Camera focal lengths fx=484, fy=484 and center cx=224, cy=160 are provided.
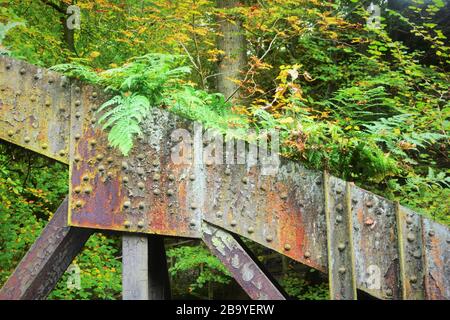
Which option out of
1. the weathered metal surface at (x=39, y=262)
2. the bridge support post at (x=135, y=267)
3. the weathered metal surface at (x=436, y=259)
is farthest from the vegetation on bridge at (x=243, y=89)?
the weathered metal surface at (x=39, y=262)

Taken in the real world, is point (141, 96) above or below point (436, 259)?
above

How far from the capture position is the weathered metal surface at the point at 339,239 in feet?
12.1

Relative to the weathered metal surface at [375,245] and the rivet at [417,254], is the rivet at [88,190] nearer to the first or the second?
the weathered metal surface at [375,245]

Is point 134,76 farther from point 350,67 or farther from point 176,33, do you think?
point 350,67

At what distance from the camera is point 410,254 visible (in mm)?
3670


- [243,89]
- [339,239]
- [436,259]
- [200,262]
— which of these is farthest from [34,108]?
[200,262]

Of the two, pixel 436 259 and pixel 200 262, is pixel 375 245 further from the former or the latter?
pixel 200 262

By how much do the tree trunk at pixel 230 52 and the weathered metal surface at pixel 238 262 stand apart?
5725 mm

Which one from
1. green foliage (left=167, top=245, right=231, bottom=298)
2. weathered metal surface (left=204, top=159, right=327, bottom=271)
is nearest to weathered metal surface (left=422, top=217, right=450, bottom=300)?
weathered metal surface (left=204, top=159, right=327, bottom=271)

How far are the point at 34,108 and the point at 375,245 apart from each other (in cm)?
297

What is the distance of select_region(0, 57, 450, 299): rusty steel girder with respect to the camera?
3.67 m

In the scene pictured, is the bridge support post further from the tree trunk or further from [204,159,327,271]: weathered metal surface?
the tree trunk

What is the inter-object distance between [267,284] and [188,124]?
1.40m

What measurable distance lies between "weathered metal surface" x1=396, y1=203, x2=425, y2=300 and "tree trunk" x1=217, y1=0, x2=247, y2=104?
5.88 metres
